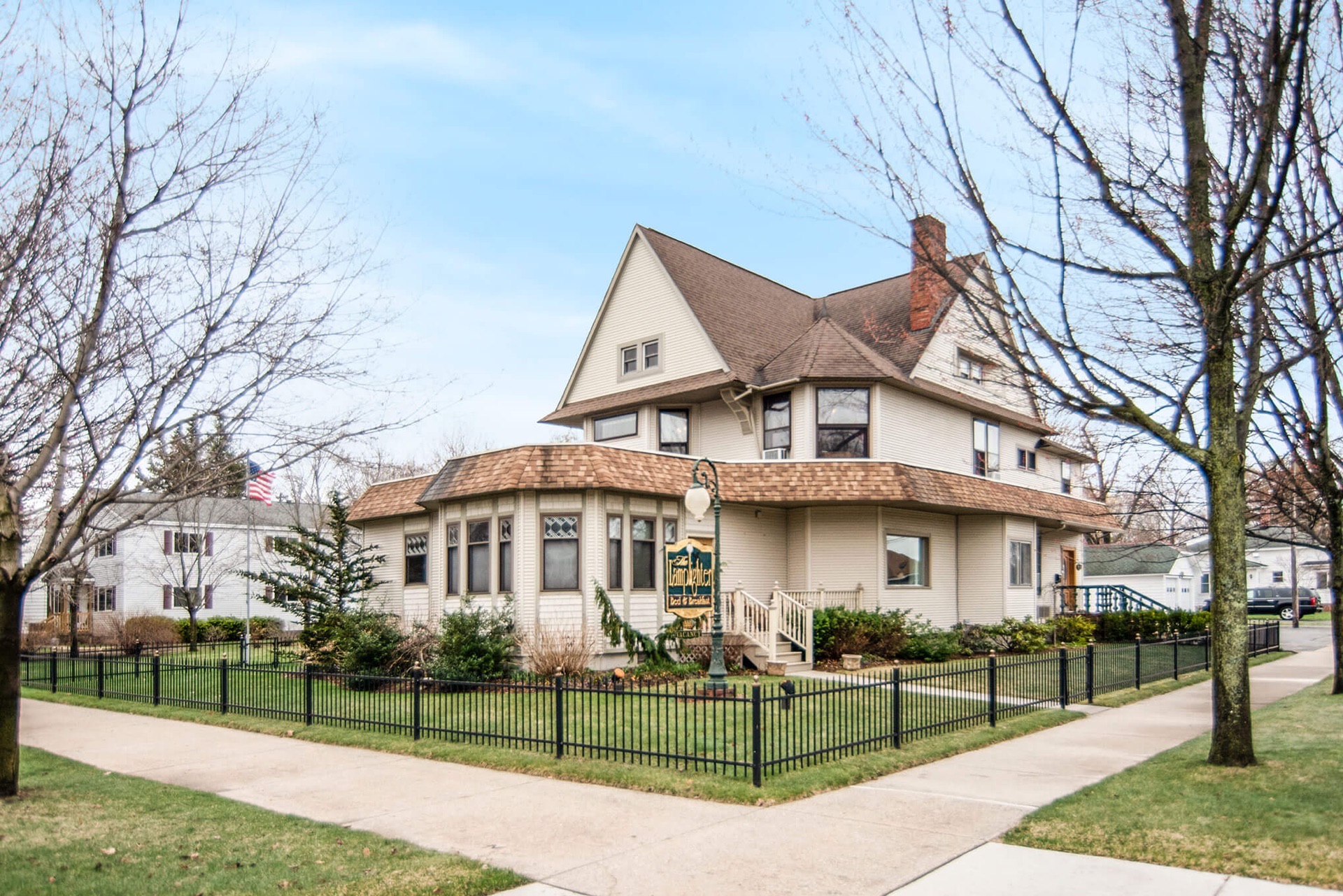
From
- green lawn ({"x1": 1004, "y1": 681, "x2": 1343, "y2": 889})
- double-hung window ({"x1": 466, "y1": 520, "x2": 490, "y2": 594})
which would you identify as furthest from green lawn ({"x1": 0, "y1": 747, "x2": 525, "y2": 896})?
double-hung window ({"x1": 466, "y1": 520, "x2": 490, "y2": 594})

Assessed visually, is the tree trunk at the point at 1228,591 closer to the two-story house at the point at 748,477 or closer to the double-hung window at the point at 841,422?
the two-story house at the point at 748,477

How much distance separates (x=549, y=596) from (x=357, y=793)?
386 inches

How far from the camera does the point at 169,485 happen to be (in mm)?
9227

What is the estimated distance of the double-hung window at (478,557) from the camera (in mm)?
20828

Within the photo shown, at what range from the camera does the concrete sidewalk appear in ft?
23.0

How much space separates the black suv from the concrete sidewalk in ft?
153

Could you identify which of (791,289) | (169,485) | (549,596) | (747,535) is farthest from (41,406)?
(791,289)

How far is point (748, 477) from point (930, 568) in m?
6.02

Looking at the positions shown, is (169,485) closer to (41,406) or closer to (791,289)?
(41,406)

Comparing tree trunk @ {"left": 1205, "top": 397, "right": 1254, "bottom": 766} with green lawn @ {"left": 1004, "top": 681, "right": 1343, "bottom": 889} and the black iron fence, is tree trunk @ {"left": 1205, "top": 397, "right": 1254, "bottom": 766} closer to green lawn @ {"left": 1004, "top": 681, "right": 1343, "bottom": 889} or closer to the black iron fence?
green lawn @ {"left": 1004, "top": 681, "right": 1343, "bottom": 889}

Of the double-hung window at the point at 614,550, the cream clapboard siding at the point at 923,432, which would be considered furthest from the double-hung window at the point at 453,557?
the cream clapboard siding at the point at 923,432

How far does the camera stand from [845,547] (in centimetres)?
2333

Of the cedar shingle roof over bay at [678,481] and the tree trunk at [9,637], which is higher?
the cedar shingle roof over bay at [678,481]

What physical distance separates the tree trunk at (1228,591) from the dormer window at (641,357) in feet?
56.9
